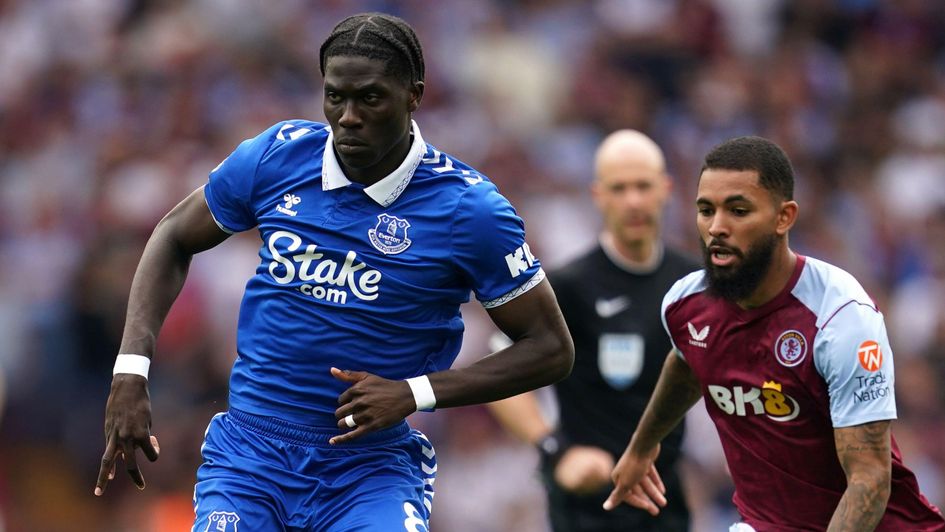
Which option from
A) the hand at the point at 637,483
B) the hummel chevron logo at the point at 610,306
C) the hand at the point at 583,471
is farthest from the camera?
the hummel chevron logo at the point at 610,306

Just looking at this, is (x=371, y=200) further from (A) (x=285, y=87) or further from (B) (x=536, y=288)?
(A) (x=285, y=87)

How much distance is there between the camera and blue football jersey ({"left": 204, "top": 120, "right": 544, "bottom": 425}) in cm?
557

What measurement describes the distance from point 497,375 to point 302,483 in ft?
2.63

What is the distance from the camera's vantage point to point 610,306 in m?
7.99

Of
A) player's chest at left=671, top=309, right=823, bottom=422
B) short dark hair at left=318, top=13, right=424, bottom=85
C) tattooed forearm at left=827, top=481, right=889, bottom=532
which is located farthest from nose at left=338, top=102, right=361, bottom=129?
tattooed forearm at left=827, top=481, right=889, bottom=532

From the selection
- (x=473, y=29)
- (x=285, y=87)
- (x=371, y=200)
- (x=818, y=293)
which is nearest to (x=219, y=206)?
(x=371, y=200)

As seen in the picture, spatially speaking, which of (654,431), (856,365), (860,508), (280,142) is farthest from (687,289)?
(280,142)

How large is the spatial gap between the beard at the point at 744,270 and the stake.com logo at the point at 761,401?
1.14 feet

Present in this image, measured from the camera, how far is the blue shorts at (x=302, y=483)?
535 centimetres

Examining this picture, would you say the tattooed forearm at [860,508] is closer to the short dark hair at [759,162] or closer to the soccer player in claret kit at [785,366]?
the soccer player in claret kit at [785,366]

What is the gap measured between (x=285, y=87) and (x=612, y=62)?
126 inches

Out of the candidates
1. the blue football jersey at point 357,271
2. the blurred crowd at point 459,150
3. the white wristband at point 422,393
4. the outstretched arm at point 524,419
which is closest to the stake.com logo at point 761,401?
the blue football jersey at point 357,271

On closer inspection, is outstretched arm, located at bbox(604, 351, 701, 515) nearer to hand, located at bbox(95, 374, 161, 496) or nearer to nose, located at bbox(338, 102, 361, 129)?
nose, located at bbox(338, 102, 361, 129)

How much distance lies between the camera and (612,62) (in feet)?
49.2
